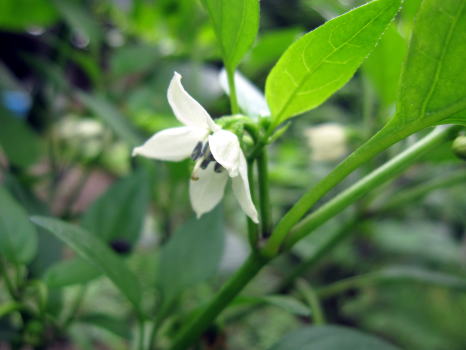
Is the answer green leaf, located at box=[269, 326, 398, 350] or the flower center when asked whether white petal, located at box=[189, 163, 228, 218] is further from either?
green leaf, located at box=[269, 326, 398, 350]

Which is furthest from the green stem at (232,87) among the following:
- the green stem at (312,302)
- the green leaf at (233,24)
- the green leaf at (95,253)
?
the green stem at (312,302)

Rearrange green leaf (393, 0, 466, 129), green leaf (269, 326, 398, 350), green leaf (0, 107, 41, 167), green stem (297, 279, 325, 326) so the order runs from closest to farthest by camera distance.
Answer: green leaf (393, 0, 466, 129), green leaf (269, 326, 398, 350), green stem (297, 279, 325, 326), green leaf (0, 107, 41, 167)

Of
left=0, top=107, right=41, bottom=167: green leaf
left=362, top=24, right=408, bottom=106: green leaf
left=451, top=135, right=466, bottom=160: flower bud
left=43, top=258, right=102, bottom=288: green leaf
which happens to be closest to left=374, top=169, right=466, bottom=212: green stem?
left=362, top=24, right=408, bottom=106: green leaf

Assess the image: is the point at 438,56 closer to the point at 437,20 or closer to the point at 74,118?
the point at 437,20

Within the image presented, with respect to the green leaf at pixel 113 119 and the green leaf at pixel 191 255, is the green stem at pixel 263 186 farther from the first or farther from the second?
the green leaf at pixel 113 119

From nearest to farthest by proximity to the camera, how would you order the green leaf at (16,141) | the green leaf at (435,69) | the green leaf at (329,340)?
the green leaf at (435,69)
the green leaf at (329,340)
the green leaf at (16,141)

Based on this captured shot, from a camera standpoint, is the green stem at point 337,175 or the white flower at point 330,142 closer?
the green stem at point 337,175
